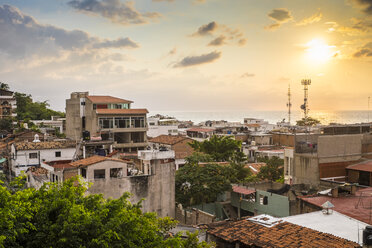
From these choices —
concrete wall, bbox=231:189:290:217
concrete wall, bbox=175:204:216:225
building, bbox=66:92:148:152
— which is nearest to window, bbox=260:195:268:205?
concrete wall, bbox=231:189:290:217

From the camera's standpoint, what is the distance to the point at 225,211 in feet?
90.6

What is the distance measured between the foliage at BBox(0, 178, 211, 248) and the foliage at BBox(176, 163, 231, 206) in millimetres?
15110

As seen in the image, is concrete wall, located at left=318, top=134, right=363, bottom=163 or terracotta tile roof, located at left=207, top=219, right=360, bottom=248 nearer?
terracotta tile roof, located at left=207, top=219, right=360, bottom=248

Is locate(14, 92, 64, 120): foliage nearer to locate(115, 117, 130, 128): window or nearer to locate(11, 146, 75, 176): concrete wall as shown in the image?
locate(115, 117, 130, 128): window

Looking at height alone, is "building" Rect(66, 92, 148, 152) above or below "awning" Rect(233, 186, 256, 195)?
above

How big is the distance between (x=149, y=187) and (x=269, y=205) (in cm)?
831

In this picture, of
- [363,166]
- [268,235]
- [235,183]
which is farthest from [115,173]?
[363,166]

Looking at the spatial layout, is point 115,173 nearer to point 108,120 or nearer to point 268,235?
point 268,235

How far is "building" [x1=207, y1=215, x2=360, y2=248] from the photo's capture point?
497 inches

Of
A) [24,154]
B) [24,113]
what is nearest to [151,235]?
[24,154]

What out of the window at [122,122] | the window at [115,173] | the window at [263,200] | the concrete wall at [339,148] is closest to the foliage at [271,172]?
the window at [263,200]

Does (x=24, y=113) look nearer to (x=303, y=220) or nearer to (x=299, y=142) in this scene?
(x=299, y=142)

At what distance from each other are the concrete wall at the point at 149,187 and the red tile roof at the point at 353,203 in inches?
389

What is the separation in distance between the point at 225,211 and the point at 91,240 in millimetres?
18521
